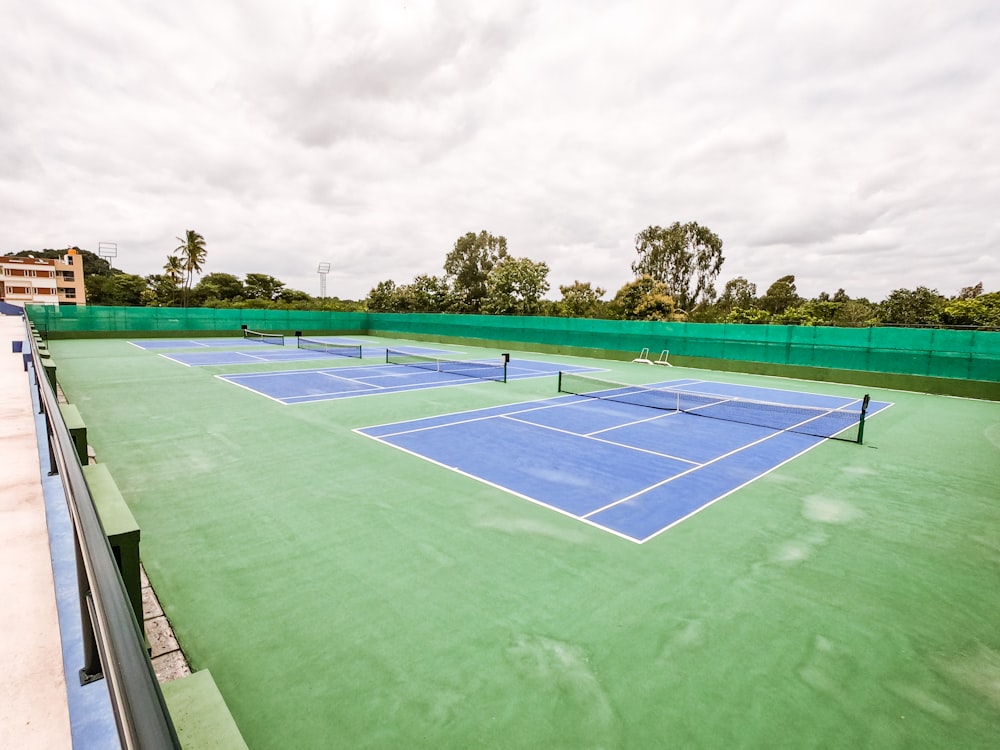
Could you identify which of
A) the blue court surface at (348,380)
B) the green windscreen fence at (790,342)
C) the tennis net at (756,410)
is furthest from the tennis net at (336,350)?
the tennis net at (756,410)

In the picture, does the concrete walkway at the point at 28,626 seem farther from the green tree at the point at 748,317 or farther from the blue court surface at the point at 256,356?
the green tree at the point at 748,317

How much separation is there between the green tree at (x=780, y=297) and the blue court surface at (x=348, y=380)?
7247 cm

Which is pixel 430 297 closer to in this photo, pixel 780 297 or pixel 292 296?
pixel 292 296

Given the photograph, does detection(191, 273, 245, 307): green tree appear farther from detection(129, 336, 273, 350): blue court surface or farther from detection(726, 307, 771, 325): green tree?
detection(726, 307, 771, 325): green tree

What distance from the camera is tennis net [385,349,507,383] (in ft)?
73.5

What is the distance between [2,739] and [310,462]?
660cm

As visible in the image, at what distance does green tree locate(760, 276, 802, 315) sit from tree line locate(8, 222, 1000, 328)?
17 cm

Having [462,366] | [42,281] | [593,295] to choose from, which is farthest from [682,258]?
[42,281]

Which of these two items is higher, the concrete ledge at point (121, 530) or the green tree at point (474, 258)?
the green tree at point (474, 258)

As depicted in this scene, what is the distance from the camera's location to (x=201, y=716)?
2.52 m

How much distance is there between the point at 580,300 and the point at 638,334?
29.8 metres

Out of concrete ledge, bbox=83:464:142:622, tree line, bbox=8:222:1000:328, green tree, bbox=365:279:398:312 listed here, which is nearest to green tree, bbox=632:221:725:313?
tree line, bbox=8:222:1000:328

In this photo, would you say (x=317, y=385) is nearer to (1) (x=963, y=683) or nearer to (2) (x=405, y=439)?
(2) (x=405, y=439)

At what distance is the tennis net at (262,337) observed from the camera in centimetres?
3721
